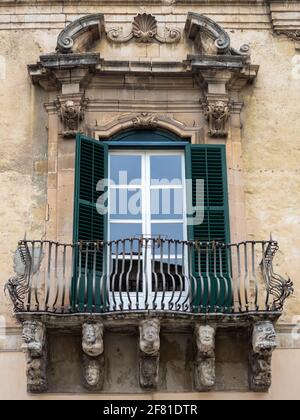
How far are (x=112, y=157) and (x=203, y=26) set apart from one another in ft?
6.88

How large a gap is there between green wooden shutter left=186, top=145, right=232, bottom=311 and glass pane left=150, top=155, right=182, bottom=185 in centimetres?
27

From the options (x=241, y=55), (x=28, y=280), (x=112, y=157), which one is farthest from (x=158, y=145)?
(x=28, y=280)

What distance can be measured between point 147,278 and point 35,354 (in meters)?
1.61

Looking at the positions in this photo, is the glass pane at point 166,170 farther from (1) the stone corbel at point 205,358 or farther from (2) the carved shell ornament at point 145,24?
(1) the stone corbel at point 205,358

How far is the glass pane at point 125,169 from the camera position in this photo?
12.3 metres

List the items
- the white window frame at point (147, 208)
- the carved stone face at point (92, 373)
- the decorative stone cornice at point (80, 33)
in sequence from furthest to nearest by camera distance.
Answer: the decorative stone cornice at point (80, 33), the white window frame at point (147, 208), the carved stone face at point (92, 373)

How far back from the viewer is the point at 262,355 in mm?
10859

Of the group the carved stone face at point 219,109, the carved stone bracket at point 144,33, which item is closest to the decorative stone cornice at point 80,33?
the carved stone bracket at point 144,33

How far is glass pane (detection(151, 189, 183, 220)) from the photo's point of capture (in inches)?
475

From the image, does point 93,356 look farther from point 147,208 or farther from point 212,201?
point 212,201

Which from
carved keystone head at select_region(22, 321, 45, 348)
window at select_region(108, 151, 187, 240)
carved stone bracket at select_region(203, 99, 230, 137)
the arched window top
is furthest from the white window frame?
carved keystone head at select_region(22, 321, 45, 348)

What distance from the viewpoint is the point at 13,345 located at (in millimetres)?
11242

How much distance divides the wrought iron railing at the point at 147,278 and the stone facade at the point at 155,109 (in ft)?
1.11

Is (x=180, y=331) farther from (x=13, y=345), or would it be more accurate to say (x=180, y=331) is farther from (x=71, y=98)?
(x=71, y=98)
